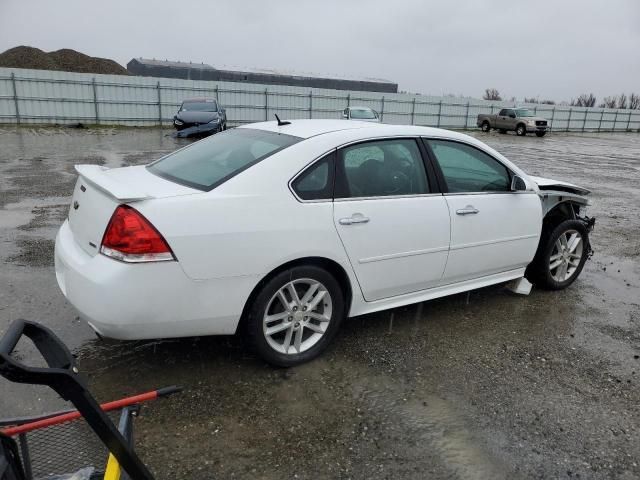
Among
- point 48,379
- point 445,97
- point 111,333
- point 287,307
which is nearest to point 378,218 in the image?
point 287,307

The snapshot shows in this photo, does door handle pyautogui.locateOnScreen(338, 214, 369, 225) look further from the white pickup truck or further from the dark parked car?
the white pickup truck

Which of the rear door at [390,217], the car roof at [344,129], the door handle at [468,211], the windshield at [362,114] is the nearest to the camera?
the rear door at [390,217]

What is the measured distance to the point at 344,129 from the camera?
353 centimetres

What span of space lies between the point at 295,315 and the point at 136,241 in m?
1.08

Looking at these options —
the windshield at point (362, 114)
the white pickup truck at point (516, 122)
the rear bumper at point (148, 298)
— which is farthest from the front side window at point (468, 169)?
the white pickup truck at point (516, 122)

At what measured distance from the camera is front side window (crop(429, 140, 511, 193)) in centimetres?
382

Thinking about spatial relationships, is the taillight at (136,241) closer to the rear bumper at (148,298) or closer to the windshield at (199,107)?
the rear bumper at (148,298)

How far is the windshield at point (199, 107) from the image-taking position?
19797 millimetres

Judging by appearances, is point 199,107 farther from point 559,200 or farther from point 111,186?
point 111,186

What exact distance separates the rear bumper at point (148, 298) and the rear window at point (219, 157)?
0.60 meters

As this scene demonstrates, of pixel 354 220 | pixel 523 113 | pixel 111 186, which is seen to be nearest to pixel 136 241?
pixel 111 186

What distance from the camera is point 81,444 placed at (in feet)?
6.68

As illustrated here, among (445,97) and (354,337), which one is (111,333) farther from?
(445,97)

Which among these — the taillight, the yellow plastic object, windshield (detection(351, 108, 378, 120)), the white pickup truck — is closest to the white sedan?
the taillight
